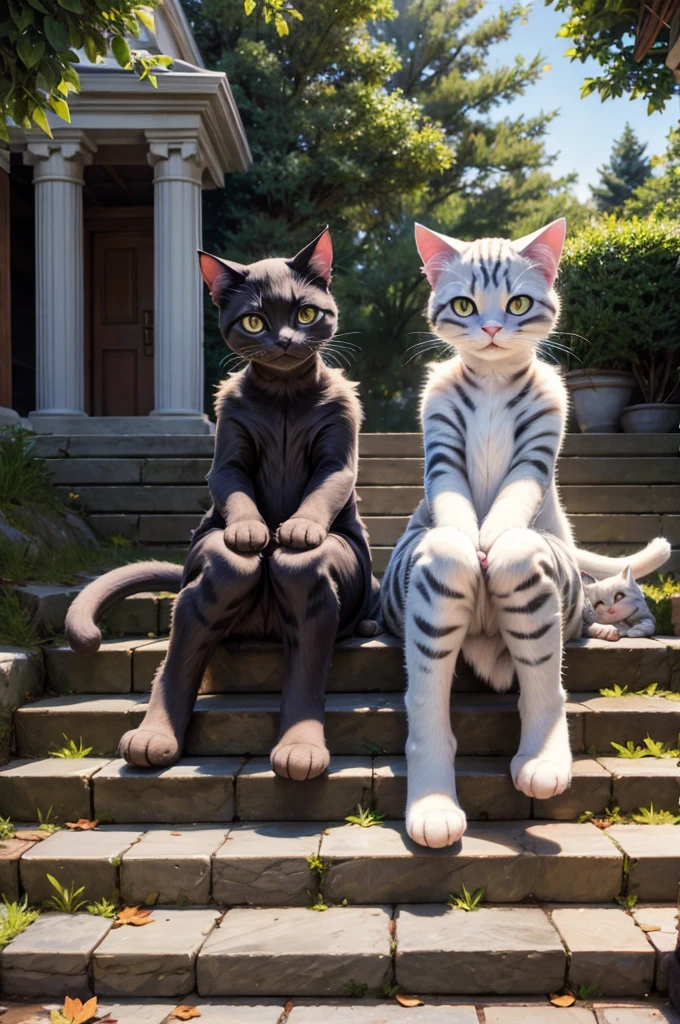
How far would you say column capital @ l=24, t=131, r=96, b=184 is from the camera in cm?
752

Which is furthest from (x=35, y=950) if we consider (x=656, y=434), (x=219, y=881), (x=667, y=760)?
(x=656, y=434)

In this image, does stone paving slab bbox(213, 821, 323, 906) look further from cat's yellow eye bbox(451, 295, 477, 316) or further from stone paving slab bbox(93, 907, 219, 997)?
cat's yellow eye bbox(451, 295, 477, 316)

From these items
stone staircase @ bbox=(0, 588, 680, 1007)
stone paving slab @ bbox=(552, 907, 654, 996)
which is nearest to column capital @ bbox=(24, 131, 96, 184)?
stone staircase @ bbox=(0, 588, 680, 1007)

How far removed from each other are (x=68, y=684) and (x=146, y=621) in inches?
19.1

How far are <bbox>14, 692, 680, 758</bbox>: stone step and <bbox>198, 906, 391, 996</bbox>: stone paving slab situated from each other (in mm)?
733

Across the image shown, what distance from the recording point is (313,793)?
8.66ft

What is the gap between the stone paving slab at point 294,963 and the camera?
2150 mm

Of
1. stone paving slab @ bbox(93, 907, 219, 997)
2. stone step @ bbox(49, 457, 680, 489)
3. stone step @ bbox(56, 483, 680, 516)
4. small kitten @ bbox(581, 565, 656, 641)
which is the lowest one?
stone paving slab @ bbox(93, 907, 219, 997)

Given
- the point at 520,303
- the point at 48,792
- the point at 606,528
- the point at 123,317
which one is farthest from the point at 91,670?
the point at 123,317

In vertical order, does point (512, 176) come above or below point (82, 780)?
above

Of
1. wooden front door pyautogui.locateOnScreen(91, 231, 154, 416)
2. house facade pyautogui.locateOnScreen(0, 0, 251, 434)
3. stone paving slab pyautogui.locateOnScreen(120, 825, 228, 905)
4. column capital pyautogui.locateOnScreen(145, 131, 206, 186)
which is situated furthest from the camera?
wooden front door pyautogui.locateOnScreen(91, 231, 154, 416)

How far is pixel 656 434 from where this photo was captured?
538 centimetres

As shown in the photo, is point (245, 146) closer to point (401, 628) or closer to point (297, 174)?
point (297, 174)

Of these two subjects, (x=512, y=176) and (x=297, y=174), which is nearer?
(x=297, y=174)
